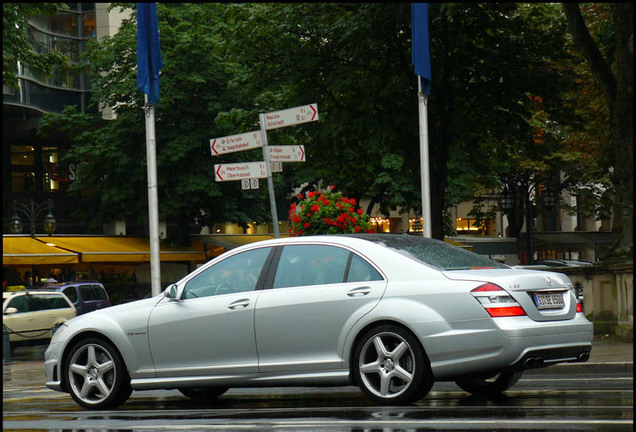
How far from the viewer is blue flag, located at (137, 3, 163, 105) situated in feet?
62.8

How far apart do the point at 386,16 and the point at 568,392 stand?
44.5ft

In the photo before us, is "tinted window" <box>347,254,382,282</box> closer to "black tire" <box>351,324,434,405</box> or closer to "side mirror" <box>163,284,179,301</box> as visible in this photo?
"black tire" <box>351,324,434,405</box>

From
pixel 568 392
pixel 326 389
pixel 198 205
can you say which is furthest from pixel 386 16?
pixel 198 205

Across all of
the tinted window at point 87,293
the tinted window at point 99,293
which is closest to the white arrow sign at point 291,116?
the tinted window at point 87,293

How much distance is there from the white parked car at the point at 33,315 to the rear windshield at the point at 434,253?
2012 cm

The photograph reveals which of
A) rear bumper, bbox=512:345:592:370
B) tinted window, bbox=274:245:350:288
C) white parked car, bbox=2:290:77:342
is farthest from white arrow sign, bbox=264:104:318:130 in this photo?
white parked car, bbox=2:290:77:342

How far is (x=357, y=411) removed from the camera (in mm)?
8047

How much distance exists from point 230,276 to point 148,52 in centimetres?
1099

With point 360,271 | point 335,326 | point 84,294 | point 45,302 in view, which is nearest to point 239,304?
point 335,326

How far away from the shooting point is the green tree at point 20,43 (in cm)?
2488

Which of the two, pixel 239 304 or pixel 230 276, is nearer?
pixel 239 304

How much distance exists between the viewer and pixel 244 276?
9.44 m

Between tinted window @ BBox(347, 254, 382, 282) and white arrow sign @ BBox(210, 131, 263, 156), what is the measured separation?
808 cm

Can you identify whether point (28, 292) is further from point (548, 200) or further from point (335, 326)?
point (548, 200)
